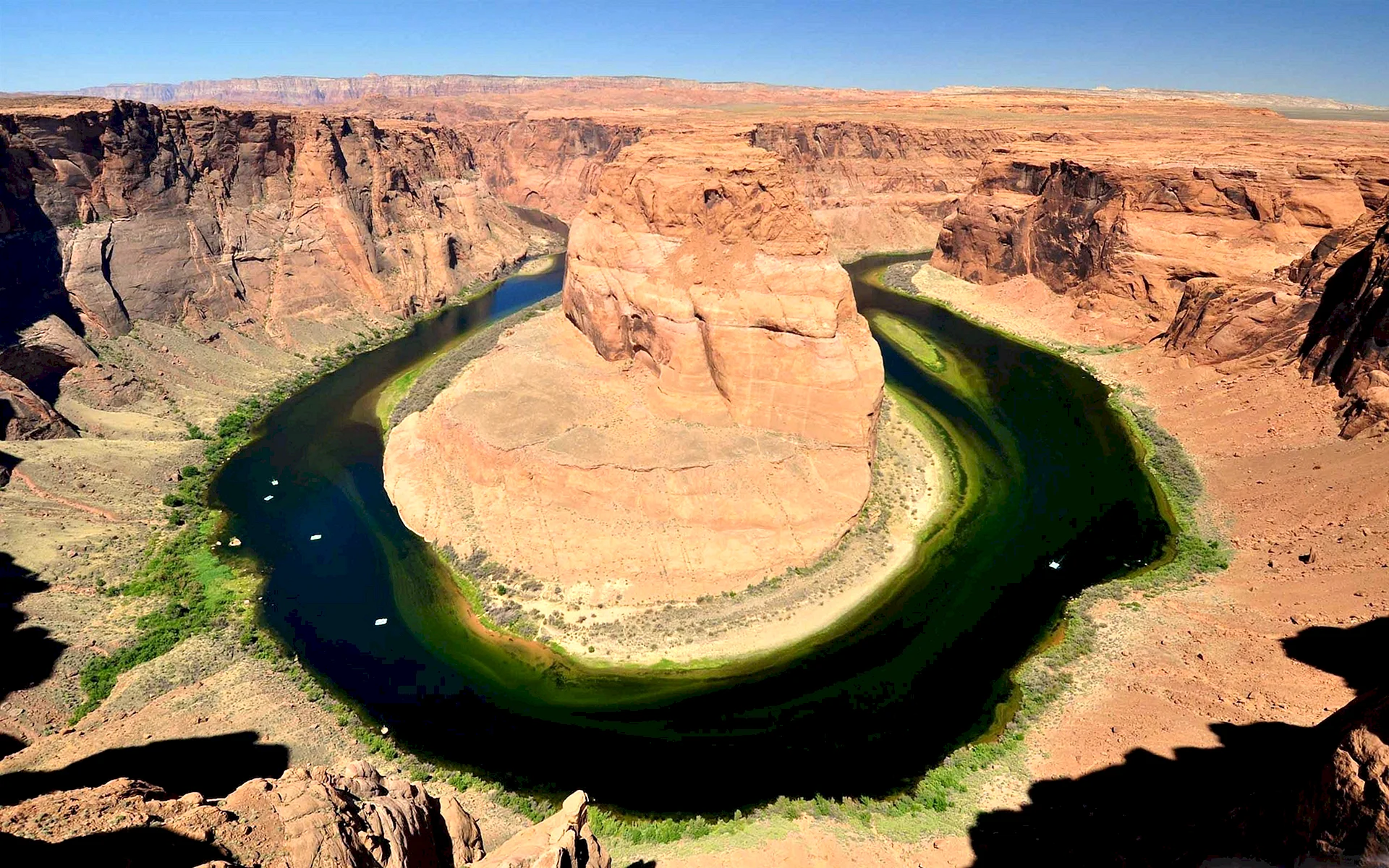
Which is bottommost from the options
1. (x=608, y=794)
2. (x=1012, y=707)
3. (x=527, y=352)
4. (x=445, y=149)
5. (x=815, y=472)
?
(x=608, y=794)

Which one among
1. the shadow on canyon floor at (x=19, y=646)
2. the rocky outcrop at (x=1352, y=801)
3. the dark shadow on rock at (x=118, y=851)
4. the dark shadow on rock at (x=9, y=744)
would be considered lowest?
the dark shadow on rock at (x=9, y=744)

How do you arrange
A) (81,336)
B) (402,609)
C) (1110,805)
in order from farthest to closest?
(81,336) → (402,609) → (1110,805)

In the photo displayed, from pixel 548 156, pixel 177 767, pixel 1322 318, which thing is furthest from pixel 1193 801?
pixel 548 156

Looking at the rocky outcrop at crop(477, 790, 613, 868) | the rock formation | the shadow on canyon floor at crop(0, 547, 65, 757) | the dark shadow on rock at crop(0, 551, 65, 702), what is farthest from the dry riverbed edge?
the rock formation

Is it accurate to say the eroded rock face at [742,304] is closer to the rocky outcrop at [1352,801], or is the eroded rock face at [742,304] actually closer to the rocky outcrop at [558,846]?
the rocky outcrop at [558,846]

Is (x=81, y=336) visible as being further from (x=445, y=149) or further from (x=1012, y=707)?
(x=1012, y=707)

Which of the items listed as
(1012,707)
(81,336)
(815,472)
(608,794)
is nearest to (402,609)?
(608,794)

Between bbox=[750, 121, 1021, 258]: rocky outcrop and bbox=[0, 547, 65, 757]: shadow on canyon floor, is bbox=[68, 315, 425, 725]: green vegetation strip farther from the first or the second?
bbox=[750, 121, 1021, 258]: rocky outcrop

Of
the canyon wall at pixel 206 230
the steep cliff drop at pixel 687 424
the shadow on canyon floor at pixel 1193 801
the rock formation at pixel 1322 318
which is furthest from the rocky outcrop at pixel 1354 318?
the canyon wall at pixel 206 230
